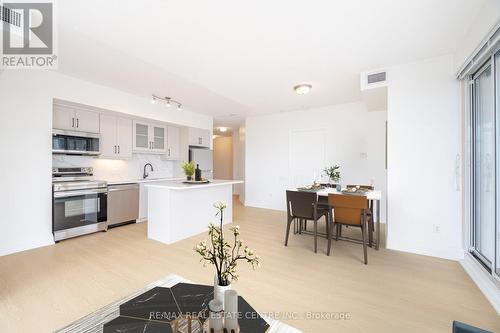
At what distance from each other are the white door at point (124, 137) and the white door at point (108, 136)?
76 mm

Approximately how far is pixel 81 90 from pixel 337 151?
5282 millimetres

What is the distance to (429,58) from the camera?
2951 millimetres

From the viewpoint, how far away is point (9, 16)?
2098mm

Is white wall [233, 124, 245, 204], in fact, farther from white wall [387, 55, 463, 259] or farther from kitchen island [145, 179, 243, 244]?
white wall [387, 55, 463, 259]

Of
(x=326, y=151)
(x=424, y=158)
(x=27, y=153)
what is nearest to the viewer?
(x=424, y=158)

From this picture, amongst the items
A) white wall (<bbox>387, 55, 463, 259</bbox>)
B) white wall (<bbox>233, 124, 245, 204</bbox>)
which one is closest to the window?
white wall (<bbox>387, 55, 463, 259</bbox>)

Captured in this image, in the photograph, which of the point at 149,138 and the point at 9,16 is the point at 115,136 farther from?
the point at 9,16

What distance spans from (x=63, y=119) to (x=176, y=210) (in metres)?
2.45

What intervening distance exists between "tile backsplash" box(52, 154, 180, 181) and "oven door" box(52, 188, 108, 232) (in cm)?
68

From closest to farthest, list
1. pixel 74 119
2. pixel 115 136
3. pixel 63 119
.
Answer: pixel 63 119, pixel 74 119, pixel 115 136

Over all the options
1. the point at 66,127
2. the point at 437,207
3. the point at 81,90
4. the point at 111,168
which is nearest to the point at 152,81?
the point at 81,90

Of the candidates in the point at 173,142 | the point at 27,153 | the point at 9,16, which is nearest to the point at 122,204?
the point at 27,153

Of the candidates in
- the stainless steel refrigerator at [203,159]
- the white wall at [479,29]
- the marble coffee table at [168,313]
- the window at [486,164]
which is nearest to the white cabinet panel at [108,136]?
the stainless steel refrigerator at [203,159]

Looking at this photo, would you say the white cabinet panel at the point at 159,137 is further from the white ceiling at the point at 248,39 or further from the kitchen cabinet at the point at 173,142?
the white ceiling at the point at 248,39
